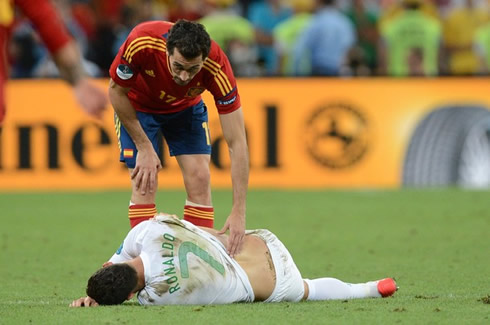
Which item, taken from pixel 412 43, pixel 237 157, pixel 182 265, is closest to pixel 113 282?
pixel 182 265

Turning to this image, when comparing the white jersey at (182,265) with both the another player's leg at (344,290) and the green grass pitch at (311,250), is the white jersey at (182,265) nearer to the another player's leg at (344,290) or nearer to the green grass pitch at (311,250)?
the green grass pitch at (311,250)

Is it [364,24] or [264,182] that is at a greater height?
[364,24]

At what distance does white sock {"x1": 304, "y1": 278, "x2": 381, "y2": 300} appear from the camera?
7641 mm

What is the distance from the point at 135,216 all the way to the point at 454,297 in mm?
2727

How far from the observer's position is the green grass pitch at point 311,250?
22.6ft

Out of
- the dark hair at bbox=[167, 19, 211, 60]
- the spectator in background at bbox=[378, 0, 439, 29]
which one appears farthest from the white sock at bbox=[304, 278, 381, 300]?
the spectator in background at bbox=[378, 0, 439, 29]

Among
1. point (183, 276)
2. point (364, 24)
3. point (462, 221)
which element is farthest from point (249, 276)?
point (364, 24)

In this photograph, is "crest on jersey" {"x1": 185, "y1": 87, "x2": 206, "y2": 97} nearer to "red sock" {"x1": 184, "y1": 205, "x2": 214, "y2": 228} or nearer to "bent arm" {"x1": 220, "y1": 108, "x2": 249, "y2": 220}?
"bent arm" {"x1": 220, "y1": 108, "x2": 249, "y2": 220}

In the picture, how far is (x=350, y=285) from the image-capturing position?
7.72 m

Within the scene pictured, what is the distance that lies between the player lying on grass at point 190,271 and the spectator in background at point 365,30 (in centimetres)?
1096

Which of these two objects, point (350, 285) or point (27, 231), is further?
point (27, 231)

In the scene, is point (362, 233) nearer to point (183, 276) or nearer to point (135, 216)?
point (135, 216)

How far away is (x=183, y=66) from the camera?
7.65 metres

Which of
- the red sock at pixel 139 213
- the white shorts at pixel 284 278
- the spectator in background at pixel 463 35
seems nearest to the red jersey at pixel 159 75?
the red sock at pixel 139 213
